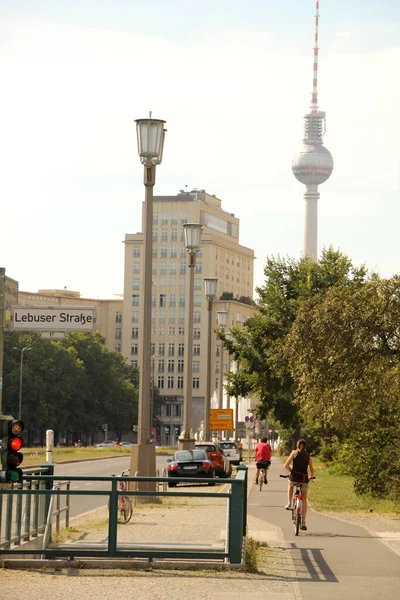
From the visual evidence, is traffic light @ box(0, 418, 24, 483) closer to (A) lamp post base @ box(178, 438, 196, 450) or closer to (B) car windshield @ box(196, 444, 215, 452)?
(A) lamp post base @ box(178, 438, 196, 450)

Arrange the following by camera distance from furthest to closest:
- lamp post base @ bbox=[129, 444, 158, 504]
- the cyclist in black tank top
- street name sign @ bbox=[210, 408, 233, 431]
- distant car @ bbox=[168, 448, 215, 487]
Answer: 1. street name sign @ bbox=[210, 408, 233, 431]
2. distant car @ bbox=[168, 448, 215, 487]
3. lamp post base @ bbox=[129, 444, 158, 504]
4. the cyclist in black tank top

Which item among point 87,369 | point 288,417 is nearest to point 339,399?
point 288,417

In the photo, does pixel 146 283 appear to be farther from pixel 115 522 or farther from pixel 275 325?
pixel 275 325

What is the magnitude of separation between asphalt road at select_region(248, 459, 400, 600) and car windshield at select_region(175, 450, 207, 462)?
1345 cm

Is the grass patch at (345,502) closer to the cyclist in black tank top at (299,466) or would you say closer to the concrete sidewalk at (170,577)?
the cyclist in black tank top at (299,466)

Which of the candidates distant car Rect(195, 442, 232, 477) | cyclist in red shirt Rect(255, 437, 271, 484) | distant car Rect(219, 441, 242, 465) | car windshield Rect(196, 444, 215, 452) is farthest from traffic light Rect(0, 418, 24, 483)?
distant car Rect(219, 441, 242, 465)

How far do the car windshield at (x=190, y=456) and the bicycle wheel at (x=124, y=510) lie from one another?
75.8 ft

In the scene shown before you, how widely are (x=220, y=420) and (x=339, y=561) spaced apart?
4900 cm

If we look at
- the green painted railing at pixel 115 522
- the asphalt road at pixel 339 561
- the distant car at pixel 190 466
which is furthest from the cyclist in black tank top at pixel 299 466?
the distant car at pixel 190 466

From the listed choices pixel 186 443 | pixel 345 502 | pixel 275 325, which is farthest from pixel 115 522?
pixel 275 325

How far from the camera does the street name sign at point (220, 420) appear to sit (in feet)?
211

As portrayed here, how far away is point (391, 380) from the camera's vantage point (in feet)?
92.3

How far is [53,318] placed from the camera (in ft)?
46.6

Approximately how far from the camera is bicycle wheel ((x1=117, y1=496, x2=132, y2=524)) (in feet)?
45.7
